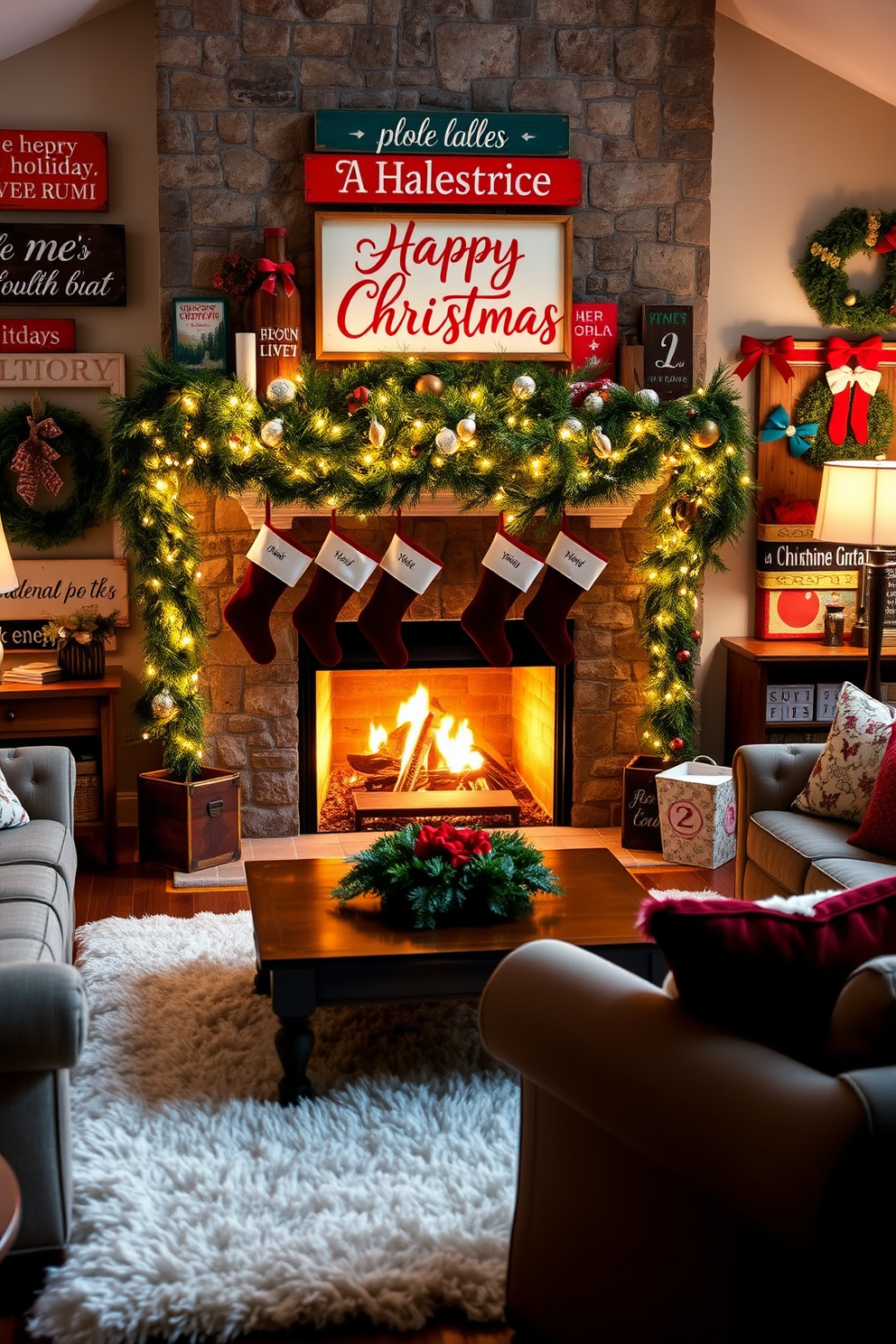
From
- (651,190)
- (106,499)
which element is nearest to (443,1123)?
(106,499)

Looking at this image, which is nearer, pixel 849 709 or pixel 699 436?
pixel 849 709

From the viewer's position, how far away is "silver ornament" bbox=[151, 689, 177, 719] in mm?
4328

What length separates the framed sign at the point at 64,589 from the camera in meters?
4.67

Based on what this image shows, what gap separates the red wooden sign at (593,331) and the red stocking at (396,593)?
3.01 ft

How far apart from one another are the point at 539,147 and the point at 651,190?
0.42 meters

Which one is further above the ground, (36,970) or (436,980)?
(36,970)

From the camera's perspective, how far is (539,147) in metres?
4.40

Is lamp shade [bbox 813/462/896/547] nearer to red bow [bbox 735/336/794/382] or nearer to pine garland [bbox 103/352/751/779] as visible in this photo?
pine garland [bbox 103/352/751/779]

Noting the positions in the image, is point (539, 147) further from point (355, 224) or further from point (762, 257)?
point (762, 257)

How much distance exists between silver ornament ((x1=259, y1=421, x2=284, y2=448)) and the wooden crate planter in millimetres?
1108

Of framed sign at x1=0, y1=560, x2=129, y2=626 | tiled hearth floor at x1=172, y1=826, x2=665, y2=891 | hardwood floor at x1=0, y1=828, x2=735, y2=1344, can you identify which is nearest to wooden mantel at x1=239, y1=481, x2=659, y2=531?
framed sign at x1=0, y1=560, x2=129, y2=626

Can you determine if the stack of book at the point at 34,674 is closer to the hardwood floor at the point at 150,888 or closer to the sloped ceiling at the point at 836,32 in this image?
the hardwood floor at the point at 150,888

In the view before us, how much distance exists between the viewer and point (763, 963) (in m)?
1.71

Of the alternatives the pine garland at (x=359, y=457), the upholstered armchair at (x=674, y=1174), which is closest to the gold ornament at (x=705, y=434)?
the pine garland at (x=359, y=457)
